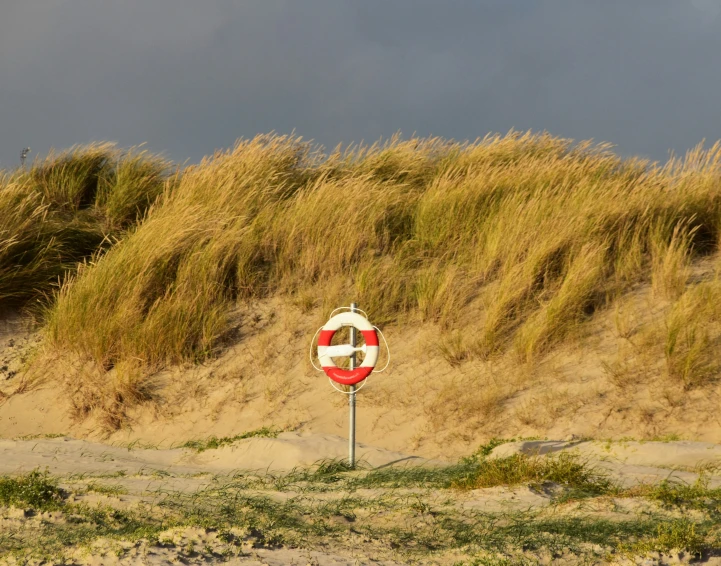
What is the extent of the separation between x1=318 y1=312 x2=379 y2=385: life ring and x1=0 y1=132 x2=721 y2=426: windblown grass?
6.76ft

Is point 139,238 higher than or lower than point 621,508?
higher

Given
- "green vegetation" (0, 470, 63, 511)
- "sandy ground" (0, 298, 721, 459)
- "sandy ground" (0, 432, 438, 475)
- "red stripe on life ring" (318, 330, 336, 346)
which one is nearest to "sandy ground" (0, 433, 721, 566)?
"sandy ground" (0, 432, 438, 475)

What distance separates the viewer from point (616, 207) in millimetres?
10766

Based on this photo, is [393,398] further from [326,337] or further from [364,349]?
[364,349]

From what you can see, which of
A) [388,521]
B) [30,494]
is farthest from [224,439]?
[388,521]

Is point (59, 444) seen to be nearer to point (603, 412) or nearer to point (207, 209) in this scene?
point (207, 209)

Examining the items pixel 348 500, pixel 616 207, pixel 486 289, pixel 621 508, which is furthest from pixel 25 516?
pixel 616 207

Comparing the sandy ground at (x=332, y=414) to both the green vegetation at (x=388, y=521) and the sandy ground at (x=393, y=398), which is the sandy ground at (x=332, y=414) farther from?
the green vegetation at (x=388, y=521)

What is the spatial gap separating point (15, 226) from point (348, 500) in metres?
7.22

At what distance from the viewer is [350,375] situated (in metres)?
7.71

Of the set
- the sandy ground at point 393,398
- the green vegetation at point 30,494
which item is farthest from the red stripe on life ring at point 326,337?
the green vegetation at point 30,494

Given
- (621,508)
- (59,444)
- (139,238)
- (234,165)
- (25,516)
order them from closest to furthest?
(25,516) < (621,508) < (59,444) < (139,238) < (234,165)

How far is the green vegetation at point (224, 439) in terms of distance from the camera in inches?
333

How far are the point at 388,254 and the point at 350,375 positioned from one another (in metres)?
3.67
